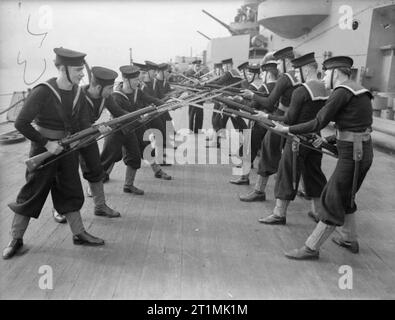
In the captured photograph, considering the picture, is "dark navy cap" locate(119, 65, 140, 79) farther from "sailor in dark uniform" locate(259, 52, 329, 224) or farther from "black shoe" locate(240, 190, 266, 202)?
"black shoe" locate(240, 190, 266, 202)

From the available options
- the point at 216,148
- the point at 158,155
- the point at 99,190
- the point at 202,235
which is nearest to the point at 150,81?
the point at 158,155

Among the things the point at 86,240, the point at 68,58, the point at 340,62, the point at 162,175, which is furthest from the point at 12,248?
the point at 340,62

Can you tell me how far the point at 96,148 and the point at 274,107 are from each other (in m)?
2.42

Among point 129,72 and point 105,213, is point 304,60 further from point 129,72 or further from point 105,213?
point 105,213

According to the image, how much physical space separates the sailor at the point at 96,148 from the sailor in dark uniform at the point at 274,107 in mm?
1876

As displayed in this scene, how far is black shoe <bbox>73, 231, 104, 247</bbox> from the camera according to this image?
138 inches

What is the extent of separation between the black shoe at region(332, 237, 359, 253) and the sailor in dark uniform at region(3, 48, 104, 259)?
2.67 meters

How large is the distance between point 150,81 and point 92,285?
4.62 m

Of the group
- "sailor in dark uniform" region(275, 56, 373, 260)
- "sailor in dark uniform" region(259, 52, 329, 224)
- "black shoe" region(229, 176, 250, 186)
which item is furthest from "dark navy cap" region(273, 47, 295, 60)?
"black shoe" region(229, 176, 250, 186)

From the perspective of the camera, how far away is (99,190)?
13.8ft

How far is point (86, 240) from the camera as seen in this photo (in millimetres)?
3504

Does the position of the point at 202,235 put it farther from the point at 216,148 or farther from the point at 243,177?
the point at 216,148

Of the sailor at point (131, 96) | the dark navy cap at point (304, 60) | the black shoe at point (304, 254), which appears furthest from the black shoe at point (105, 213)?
the dark navy cap at point (304, 60)
